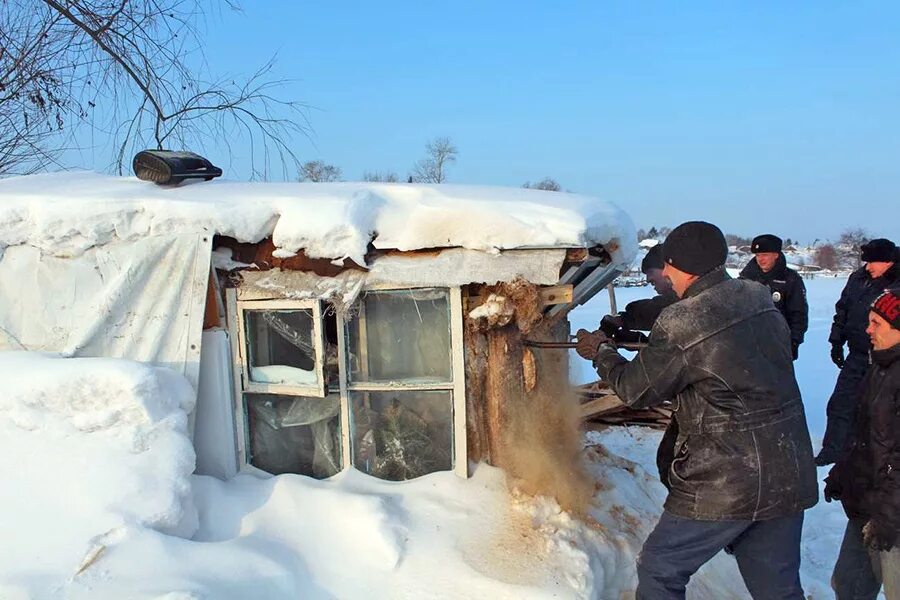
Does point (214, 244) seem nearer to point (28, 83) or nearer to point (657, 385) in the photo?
point (657, 385)

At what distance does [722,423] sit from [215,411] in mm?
2513

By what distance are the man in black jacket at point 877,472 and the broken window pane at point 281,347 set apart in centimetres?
264

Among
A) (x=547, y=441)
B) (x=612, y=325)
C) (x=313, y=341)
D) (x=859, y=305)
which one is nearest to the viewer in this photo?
(x=313, y=341)

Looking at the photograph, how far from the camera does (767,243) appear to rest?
5.26 meters

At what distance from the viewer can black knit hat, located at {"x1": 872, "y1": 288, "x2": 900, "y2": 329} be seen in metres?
2.62

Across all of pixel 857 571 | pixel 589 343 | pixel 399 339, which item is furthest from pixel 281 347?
pixel 857 571

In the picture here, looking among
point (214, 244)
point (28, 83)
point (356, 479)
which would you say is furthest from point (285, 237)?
point (28, 83)

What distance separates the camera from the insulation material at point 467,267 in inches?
120

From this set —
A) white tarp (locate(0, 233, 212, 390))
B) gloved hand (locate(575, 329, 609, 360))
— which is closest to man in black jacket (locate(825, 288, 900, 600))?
gloved hand (locate(575, 329, 609, 360))

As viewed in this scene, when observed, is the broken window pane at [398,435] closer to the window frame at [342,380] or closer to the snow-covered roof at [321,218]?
the window frame at [342,380]

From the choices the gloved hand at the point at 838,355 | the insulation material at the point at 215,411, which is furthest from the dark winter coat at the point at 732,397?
the gloved hand at the point at 838,355

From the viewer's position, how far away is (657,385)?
2.38 meters

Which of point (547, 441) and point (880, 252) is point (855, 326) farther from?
point (547, 441)

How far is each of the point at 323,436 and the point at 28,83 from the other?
6.09 m
